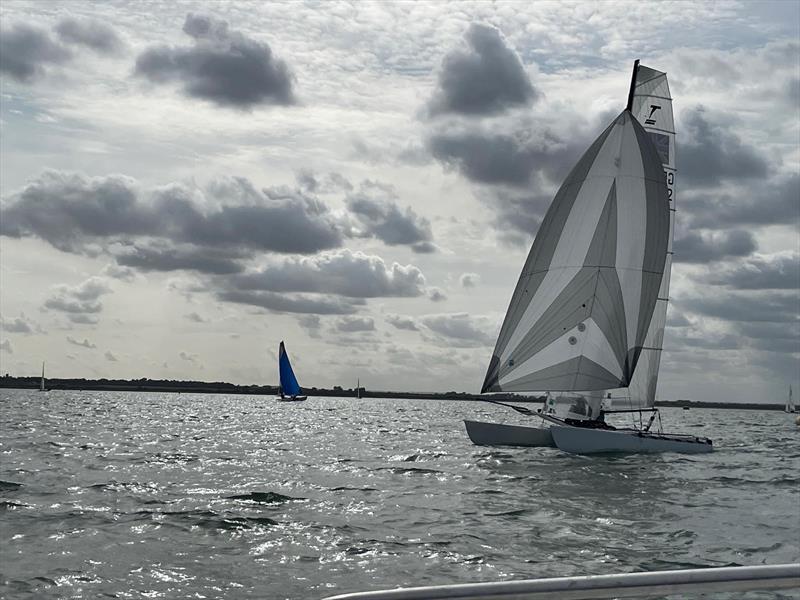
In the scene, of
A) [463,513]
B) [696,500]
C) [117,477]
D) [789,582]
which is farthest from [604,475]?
[789,582]

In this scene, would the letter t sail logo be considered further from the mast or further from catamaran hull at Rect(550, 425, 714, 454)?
catamaran hull at Rect(550, 425, 714, 454)

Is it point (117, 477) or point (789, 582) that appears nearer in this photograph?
point (789, 582)

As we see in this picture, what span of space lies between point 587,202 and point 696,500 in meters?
15.2

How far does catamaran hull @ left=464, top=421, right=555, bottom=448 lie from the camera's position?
30.3 meters

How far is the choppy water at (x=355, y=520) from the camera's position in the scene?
11055mm

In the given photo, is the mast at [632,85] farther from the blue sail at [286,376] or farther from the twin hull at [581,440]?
the blue sail at [286,376]

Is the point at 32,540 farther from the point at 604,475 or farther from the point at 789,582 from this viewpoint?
the point at 604,475

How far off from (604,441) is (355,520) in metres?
16.1

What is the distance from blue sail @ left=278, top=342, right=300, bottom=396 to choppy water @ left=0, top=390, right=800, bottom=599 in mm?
80658

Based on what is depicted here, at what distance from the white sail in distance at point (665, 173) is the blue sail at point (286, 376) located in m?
77.6

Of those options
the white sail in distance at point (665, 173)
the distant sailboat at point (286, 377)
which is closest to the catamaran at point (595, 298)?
the white sail in distance at point (665, 173)

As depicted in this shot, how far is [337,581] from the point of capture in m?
10.7

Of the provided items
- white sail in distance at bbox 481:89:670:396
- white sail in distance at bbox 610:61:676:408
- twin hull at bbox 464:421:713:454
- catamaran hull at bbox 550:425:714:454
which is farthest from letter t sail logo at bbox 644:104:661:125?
catamaran hull at bbox 550:425:714:454

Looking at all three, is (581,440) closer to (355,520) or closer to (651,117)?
(355,520)
